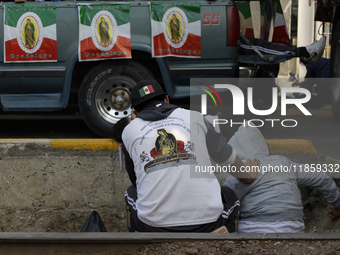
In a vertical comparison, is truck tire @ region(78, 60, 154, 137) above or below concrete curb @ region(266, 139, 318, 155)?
above

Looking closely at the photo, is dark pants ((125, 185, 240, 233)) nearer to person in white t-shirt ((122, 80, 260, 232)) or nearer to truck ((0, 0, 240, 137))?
person in white t-shirt ((122, 80, 260, 232))

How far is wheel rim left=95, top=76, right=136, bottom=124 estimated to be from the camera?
5.32 m

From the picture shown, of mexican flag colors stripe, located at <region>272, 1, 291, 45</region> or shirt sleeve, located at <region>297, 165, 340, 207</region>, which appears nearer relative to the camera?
shirt sleeve, located at <region>297, 165, 340, 207</region>

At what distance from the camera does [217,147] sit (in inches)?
123

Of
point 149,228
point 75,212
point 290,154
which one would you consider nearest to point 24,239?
point 149,228

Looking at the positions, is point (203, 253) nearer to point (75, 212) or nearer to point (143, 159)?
point (143, 159)

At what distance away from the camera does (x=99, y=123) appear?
A: 17.6 feet

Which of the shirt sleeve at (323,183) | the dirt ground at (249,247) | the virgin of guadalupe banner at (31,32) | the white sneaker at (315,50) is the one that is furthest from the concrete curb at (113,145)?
→ the white sneaker at (315,50)

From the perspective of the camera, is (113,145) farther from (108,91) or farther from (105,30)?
(105,30)

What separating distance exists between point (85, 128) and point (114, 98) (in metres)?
1.82

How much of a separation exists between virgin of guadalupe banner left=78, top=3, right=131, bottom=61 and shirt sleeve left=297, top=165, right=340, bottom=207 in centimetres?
274

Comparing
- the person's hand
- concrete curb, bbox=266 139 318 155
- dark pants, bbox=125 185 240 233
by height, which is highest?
concrete curb, bbox=266 139 318 155

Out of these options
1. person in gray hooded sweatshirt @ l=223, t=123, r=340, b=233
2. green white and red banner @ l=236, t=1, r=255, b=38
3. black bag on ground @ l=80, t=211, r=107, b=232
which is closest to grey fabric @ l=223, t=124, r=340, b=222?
person in gray hooded sweatshirt @ l=223, t=123, r=340, b=233

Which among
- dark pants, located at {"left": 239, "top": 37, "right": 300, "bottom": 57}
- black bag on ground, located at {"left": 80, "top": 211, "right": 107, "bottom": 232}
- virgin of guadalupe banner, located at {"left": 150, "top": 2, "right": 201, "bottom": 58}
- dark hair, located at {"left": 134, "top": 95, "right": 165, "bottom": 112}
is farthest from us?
dark pants, located at {"left": 239, "top": 37, "right": 300, "bottom": 57}
